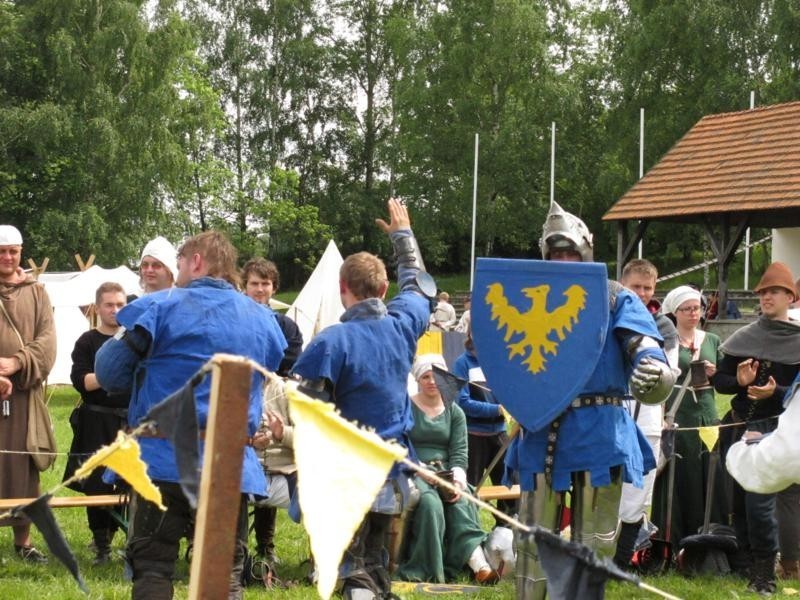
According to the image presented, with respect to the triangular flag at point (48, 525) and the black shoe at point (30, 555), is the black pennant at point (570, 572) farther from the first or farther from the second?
the black shoe at point (30, 555)

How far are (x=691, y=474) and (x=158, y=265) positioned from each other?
318 cm

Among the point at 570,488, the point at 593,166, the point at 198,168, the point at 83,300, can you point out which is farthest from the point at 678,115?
the point at 570,488

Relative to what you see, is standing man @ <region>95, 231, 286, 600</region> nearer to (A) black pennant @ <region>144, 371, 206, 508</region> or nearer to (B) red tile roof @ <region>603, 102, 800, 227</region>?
(A) black pennant @ <region>144, 371, 206, 508</region>

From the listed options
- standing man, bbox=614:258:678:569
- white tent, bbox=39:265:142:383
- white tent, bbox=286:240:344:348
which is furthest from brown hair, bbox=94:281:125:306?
white tent, bbox=286:240:344:348

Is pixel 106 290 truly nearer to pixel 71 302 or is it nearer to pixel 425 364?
pixel 425 364

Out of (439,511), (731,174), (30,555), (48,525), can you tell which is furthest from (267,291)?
(731,174)

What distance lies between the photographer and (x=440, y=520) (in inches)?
240

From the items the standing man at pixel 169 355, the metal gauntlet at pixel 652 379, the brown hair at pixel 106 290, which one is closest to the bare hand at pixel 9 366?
the brown hair at pixel 106 290

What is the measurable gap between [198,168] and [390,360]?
103 ft

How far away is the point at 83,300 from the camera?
49.4ft

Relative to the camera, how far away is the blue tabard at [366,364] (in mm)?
4492

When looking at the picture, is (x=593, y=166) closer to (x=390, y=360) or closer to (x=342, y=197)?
(x=342, y=197)

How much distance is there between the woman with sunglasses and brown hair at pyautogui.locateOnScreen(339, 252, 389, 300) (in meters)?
2.45

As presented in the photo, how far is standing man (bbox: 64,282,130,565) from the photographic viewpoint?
6.02 meters
